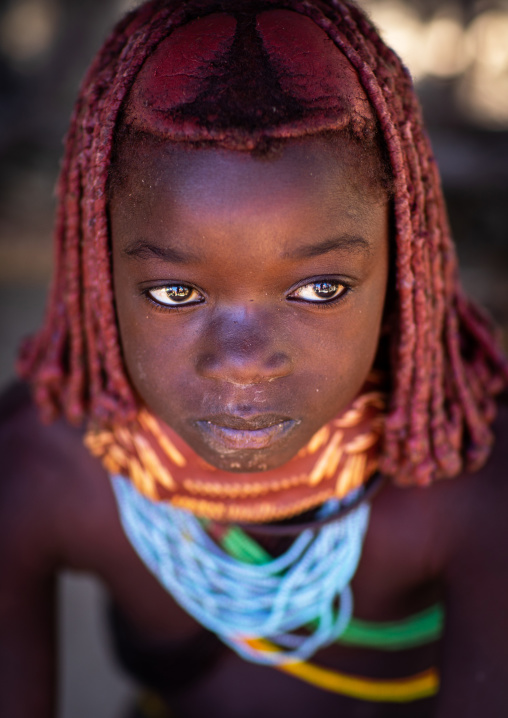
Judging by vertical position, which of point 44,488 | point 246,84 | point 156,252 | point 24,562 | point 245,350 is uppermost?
point 246,84

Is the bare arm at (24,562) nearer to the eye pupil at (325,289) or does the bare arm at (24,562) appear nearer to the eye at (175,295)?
the eye at (175,295)

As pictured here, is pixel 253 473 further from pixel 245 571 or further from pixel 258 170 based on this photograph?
pixel 258 170

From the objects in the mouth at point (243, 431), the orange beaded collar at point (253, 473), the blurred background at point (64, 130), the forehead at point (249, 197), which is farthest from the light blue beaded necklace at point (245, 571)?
the blurred background at point (64, 130)

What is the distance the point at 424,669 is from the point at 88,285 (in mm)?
963

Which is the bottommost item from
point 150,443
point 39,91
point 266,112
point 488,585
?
point 488,585

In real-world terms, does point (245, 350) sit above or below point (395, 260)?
below

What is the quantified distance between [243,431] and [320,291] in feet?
0.65

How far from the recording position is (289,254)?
2.63 feet

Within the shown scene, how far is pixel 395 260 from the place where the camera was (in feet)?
3.06

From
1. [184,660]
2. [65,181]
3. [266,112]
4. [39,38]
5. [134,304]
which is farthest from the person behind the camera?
[39,38]

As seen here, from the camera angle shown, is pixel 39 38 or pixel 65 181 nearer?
pixel 65 181

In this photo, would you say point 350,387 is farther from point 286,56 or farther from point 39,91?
point 39,91

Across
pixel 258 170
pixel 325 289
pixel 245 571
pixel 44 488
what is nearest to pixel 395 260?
pixel 325 289

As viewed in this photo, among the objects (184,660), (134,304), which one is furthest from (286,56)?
(184,660)
